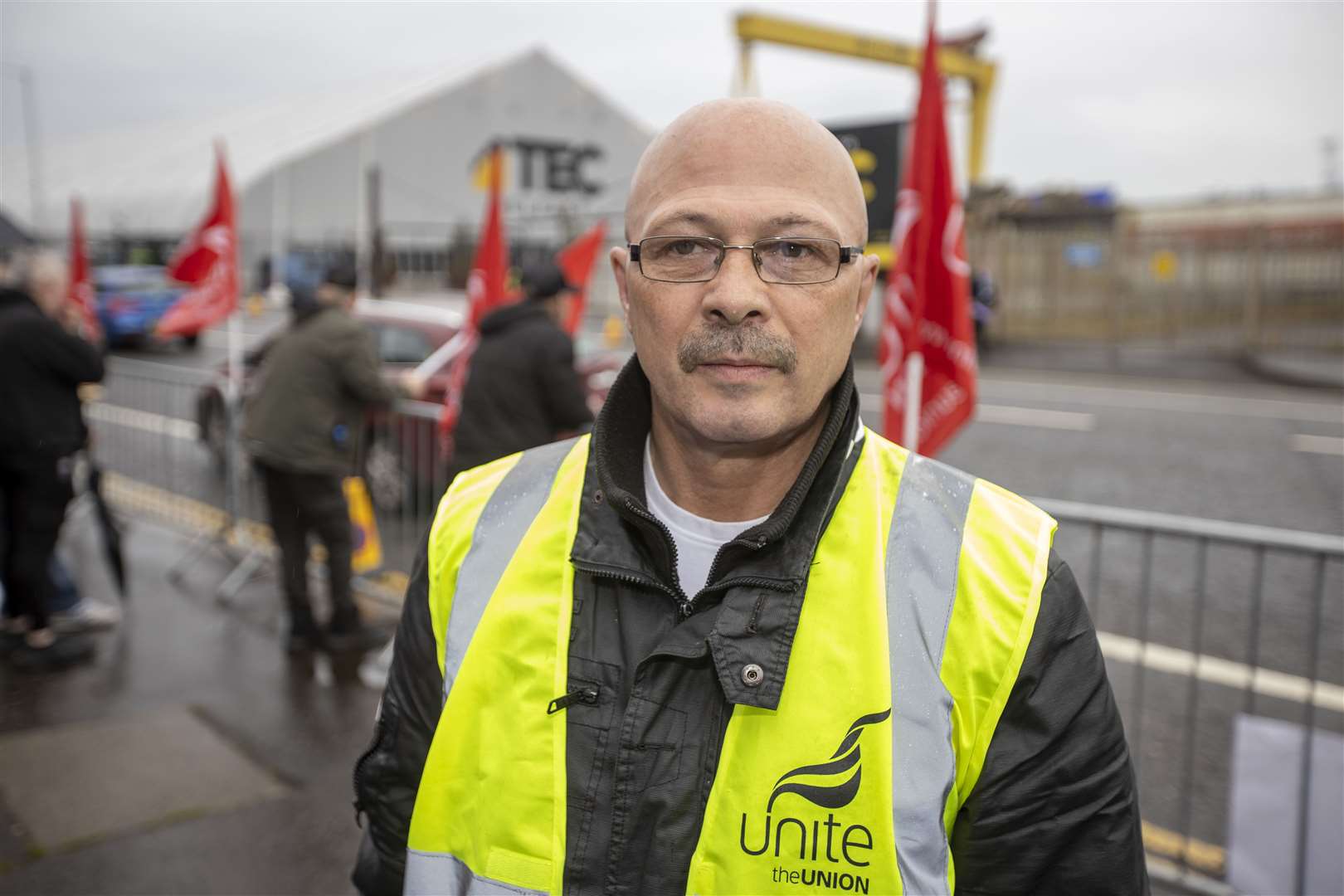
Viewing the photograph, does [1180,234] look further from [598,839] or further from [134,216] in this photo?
[134,216]

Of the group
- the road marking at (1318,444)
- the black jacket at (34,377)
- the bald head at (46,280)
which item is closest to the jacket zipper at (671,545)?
the black jacket at (34,377)

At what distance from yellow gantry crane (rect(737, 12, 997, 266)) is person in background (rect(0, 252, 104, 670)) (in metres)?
13.8

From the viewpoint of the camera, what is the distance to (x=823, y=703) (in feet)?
4.65

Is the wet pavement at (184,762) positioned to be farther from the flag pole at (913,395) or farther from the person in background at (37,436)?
the flag pole at (913,395)

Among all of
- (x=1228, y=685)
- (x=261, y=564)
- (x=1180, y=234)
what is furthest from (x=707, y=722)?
(x=1180, y=234)

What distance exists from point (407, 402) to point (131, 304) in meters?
16.9

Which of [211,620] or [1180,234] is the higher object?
[1180,234]

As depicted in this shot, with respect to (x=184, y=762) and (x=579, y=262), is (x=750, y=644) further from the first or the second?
(x=579, y=262)

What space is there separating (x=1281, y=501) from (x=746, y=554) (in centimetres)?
871

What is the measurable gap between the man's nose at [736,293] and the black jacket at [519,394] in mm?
3884

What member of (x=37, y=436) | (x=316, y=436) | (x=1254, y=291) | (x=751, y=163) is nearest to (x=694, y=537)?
(x=751, y=163)

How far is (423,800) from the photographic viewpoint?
1.58 meters

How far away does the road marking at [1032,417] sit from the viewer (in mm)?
12312

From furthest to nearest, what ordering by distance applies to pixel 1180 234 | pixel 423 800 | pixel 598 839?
pixel 1180 234, pixel 423 800, pixel 598 839
